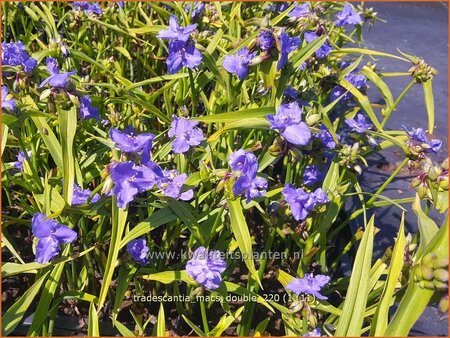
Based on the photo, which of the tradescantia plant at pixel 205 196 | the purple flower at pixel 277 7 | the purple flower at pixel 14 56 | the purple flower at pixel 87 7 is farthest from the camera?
the purple flower at pixel 277 7

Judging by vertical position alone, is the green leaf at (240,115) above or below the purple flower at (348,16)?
below

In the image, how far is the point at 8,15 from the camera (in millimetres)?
1870

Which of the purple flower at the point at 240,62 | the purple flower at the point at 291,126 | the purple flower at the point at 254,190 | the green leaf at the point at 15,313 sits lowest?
the green leaf at the point at 15,313

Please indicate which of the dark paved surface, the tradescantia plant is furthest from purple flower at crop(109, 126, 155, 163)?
the dark paved surface

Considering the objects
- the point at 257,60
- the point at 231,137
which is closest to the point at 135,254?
the point at 231,137

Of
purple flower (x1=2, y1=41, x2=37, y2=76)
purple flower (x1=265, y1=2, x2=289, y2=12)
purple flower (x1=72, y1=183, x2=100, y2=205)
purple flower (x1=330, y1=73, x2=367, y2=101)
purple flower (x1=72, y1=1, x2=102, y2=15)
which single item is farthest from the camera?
purple flower (x1=265, y1=2, x2=289, y2=12)

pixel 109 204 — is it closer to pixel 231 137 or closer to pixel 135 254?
pixel 135 254

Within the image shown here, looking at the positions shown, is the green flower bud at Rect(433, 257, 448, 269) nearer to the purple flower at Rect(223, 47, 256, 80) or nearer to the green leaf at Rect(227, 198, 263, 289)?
the green leaf at Rect(227, 198, 263, 289)

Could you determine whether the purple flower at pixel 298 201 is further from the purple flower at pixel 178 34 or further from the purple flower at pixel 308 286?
the purple flower at pixel 178 34

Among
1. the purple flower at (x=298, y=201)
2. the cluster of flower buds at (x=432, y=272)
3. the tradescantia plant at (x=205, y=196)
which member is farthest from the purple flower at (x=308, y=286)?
the cluster of flower buds at (x=432, y=272)

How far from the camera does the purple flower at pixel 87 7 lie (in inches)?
64.0

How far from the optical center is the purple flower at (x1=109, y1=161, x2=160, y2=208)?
2.60 feet

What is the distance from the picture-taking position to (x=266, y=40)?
0.96 m

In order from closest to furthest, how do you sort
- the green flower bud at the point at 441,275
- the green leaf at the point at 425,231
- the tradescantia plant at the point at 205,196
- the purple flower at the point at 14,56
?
1. the green flower bud at the point at 441,275
2. the green leaf at the point at 425,231
3. the tradescantia plant at the point at 205,196
4. the purple flower at the point at 14,56
